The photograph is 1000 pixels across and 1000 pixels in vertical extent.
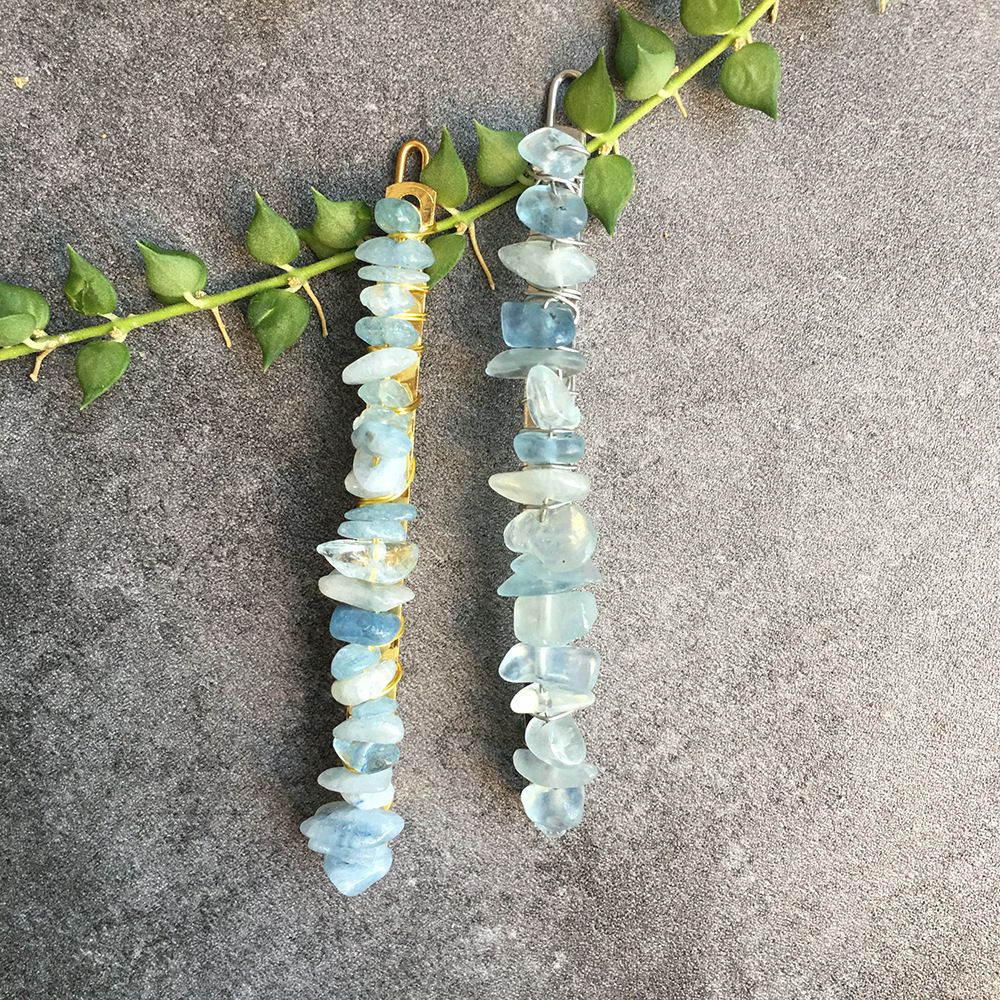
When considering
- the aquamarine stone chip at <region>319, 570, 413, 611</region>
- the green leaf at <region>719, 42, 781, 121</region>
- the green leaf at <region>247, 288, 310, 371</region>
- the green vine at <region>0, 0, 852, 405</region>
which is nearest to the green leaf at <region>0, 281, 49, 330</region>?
the green vine at <region>0, 0, 852, 405</region>

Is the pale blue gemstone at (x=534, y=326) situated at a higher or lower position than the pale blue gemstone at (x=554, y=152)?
lower

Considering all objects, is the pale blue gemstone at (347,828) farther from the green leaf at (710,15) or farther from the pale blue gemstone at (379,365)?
the green leaf at (710,15)

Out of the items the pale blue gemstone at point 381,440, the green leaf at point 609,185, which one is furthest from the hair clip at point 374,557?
the green leaf at point 609,185

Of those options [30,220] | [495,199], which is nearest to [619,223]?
[495,199]

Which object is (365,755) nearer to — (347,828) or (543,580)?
(347,828)

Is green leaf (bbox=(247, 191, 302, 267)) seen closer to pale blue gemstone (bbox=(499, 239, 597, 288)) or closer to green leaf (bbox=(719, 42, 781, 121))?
pale blue gemstone (bbox=(499, 239, 597, 288))

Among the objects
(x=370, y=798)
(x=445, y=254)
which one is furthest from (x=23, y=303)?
(x=370, y=798)

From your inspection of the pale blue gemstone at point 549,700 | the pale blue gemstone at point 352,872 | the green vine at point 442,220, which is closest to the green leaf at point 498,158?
the green vine at point 442,220

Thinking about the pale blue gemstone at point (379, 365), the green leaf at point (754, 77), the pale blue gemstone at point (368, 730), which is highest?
the green leaf at point (754, 77)
